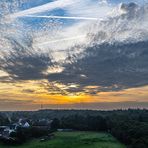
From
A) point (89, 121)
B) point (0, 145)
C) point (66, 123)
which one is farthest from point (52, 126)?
point (0, 145)

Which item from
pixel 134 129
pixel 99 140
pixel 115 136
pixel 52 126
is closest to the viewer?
pixel 134 129

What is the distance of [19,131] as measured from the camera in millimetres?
108688

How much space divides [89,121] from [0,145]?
2311 inches

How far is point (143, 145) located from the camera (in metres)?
83.8

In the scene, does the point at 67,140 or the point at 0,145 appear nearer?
the point at 0,145

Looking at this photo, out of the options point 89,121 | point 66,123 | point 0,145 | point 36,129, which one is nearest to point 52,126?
point 66,123

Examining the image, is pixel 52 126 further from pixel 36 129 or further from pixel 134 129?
pixel 134 129

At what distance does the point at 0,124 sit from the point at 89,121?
1512 inches

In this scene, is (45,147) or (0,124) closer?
(45,147)

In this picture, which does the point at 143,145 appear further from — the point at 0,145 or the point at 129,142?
the point at 0,145

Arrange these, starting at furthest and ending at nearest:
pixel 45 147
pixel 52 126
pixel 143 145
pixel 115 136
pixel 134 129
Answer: pixel 52 126
pixel 115 136
pixel 134 129
pixel 45 147
pixel 143 145

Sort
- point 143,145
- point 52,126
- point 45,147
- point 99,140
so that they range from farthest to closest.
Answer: point 52,126
point 99,140
point 45,147
point 143,145

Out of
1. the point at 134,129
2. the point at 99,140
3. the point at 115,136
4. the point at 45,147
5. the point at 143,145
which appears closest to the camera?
the point at 143,145

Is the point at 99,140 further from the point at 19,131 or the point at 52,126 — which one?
the point at 52,126
